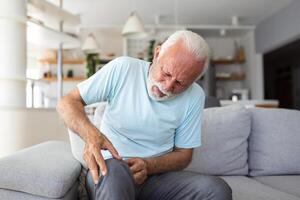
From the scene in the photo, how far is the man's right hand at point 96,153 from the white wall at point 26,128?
150cm

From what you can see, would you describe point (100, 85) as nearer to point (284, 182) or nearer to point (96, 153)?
point (96, 153)

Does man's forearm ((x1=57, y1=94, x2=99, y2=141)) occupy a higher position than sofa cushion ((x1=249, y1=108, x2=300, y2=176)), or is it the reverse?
man's forearm ((x1=57, y1=94, x2=99, y2=141))

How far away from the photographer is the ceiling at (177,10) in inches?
221

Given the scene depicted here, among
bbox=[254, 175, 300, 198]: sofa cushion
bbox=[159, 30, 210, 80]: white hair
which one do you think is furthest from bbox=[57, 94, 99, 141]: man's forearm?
bbox=[254, 175, 300, 198]: sofa cushion

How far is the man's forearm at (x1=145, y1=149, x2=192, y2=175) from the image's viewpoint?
1.36m

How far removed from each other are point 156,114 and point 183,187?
0.30 m

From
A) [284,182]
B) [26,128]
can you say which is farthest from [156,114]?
[26,128]

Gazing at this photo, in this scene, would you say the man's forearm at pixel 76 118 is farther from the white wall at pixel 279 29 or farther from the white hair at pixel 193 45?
the white wall at pixel 279 29

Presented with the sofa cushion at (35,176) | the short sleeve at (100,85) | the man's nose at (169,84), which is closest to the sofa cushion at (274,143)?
the man's nose at (169,84)

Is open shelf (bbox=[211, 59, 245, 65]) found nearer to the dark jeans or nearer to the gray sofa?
the gray sofa

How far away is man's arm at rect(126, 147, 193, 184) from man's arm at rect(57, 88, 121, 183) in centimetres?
11

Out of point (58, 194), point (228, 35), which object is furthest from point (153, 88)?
point (228, 35)

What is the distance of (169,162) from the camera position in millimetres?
1410

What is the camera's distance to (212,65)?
711cm
